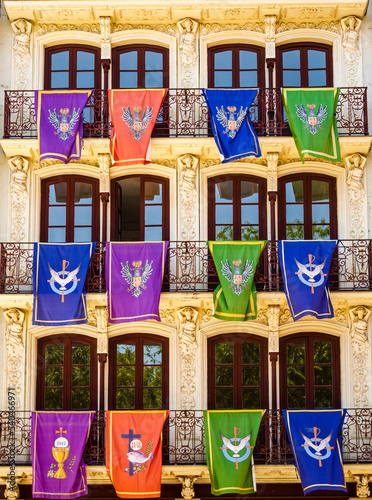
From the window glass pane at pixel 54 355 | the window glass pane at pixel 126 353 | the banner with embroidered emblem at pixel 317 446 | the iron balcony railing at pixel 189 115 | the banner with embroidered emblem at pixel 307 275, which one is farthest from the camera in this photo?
the iron balcony railing at pixel 189 115

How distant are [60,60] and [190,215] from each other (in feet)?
17.1

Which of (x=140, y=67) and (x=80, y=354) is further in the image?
(x=140, y=67)

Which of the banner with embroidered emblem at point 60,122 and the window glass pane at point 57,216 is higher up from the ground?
the banner with embroidered emblem at point 60,122

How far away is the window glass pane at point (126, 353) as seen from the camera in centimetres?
2005

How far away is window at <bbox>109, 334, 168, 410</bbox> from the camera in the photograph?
19.8 metres

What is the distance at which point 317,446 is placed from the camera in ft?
60.5

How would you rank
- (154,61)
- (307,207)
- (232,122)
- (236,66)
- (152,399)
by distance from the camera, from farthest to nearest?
(154,61) → (236,66) → (307,207) → (152,399) → (232,122)

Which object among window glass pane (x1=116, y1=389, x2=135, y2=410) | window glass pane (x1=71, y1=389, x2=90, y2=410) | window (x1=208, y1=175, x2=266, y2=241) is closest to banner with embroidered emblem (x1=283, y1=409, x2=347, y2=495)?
window glass pane (x1=116, y1=389, x2=135, y2=410)

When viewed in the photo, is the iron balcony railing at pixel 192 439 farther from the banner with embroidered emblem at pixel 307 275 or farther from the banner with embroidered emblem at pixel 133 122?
the banner with embroidered emblem at pixel 133 122

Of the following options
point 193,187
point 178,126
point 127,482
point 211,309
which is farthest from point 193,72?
point 127,482

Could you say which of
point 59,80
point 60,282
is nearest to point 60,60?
point 59,80

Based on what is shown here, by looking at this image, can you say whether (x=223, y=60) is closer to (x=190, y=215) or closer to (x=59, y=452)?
(x=190, y=215)

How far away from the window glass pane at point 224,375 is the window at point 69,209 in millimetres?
4295

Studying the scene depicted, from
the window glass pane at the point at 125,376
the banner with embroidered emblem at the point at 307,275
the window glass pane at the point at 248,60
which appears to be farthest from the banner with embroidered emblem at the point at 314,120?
the window glass pane at the point at 125,376
